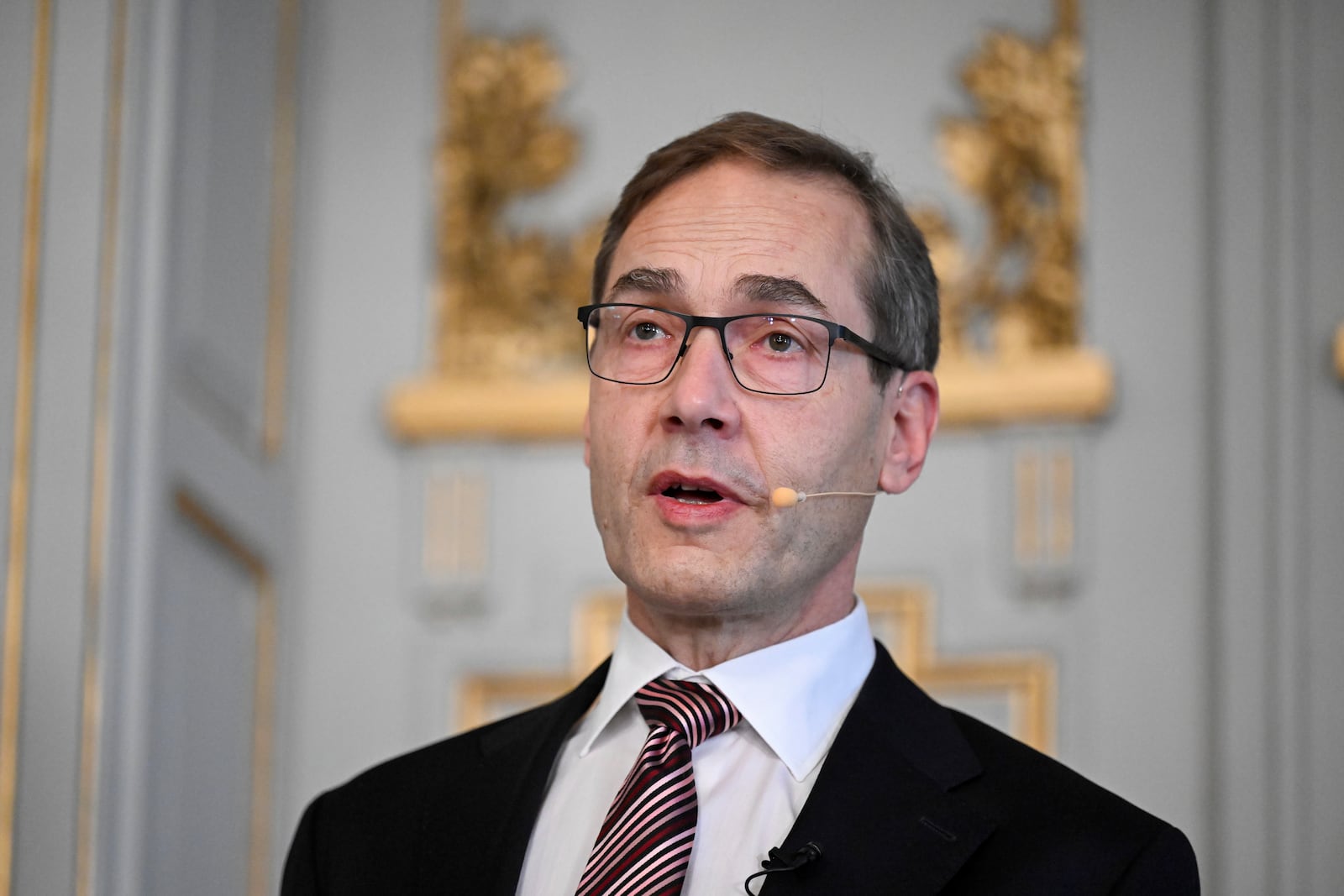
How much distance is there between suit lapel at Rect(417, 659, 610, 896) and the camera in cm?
144

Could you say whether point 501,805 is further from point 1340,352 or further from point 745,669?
point 1340,352

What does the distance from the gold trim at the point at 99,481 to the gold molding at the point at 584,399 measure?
0.67 m

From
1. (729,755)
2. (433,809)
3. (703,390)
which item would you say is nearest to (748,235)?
(703,390)

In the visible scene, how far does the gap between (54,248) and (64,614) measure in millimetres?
478

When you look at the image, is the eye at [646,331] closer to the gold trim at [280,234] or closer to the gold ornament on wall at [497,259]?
the gold ornament on wall at [497,259]

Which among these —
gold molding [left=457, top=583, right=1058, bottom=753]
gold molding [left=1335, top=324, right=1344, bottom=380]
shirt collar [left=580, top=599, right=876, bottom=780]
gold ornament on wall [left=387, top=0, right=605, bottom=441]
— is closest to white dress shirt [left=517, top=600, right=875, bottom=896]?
shirt collar [left=580, top=599, right=876, bottom=780]

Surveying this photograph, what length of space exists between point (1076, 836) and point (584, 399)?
1574 millimetres

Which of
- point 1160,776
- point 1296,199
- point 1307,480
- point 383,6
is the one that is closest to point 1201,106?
point 1296,199

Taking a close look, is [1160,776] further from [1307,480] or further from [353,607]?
[353,607]

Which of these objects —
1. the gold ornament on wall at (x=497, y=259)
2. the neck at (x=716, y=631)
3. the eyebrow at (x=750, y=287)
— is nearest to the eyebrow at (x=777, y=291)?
the eyebrow at (x=750, y=287)

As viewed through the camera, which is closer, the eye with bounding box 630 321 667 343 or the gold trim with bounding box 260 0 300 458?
the eye with bounding box 630 321 667 343

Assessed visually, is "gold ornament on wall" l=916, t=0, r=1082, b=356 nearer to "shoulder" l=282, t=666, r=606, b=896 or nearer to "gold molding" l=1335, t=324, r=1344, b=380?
"gold molding" l=1335, t=324, r=1344, b=380

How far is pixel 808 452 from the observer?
4.92 feet

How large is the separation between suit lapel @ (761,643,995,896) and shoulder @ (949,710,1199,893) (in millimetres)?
19
